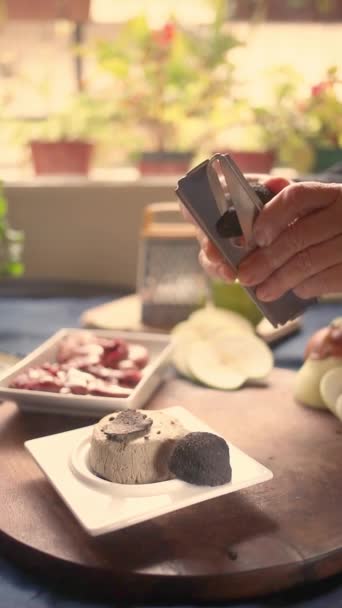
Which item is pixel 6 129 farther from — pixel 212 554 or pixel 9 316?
pixel 212 554

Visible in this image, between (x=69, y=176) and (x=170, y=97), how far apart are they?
427 millimetres

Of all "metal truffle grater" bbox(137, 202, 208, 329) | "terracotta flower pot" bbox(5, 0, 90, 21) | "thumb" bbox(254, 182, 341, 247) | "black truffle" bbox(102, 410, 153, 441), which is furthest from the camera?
"terracotta flower pot" bbox(5, 0, 90, 21)

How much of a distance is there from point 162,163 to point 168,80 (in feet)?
0.89

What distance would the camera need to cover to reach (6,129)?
237cm

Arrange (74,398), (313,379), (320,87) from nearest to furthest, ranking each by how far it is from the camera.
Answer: (74,398), (313,379), (320,87)

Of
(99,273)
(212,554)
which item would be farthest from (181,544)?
(99,273)

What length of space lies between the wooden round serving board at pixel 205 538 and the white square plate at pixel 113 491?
0.11 ft

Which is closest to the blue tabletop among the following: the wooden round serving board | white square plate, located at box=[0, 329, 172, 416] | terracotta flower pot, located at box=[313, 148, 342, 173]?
the wooden round serving board

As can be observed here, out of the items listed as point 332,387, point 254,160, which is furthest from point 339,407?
point 254,160

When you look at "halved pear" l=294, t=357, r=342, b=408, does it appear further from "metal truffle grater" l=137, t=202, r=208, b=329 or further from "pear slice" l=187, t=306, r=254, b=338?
"metal truffle grater" l=137, t=202, r=208, b=329

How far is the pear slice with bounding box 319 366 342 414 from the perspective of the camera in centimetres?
Answer: 106

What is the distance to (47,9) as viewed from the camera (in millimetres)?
2396

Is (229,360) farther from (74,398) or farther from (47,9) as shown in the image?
(47,9)

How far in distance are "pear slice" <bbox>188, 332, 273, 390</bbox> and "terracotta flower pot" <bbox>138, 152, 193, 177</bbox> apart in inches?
46.7
